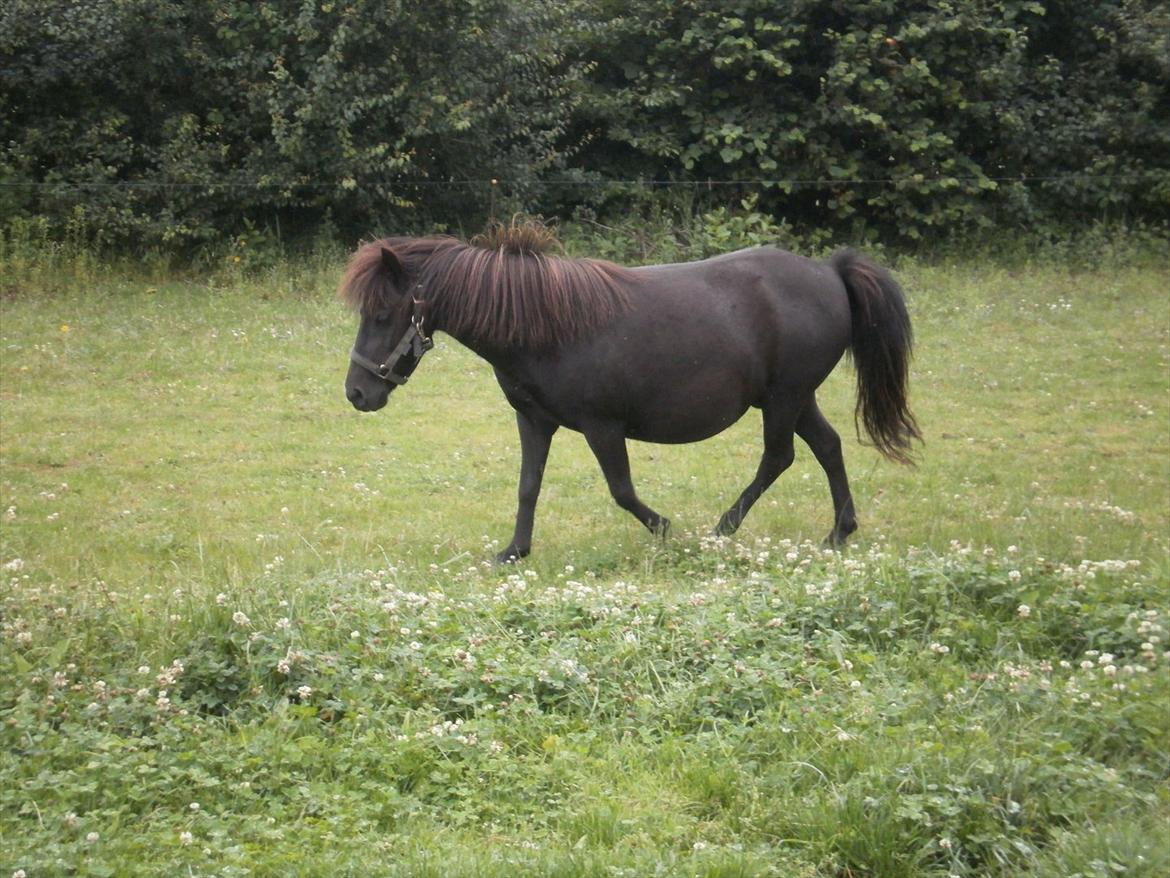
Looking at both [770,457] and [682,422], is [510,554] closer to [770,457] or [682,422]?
[682,422]

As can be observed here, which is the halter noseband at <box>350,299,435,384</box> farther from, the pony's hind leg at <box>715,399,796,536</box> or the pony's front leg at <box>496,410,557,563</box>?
the pony's hind leg at <box>715,399,796,536</box>

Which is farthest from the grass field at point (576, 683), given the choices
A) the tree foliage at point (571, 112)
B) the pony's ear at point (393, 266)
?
the tree foliage at point (571, 112)

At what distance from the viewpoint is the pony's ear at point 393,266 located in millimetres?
7738

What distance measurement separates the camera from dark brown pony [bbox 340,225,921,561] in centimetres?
791

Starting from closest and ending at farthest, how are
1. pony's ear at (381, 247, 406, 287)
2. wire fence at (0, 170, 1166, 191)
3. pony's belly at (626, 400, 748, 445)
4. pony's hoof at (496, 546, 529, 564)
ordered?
1. pony's ear at (381, 247, 406, 287)
2. pony's hoof at (496, 546, 529, 564)
3. pony's belly at (626, 400, 748, 445)
4. wire fence at (0, 170, 1166, 191)

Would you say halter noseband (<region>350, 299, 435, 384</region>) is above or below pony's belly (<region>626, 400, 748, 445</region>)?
above

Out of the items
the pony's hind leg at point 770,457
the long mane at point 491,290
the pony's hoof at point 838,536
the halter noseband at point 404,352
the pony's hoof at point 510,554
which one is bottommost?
the pony's hoof at point 510,554

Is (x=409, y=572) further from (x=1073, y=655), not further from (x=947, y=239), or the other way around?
(x=947, y=239)

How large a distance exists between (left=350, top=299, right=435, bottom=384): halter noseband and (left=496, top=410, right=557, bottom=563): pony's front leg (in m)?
0.83

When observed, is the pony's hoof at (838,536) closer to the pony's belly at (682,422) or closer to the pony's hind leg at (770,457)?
the pony's hind leg at (770,457)

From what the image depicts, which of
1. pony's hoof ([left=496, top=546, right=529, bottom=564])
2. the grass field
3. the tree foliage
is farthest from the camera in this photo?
the tree foliage

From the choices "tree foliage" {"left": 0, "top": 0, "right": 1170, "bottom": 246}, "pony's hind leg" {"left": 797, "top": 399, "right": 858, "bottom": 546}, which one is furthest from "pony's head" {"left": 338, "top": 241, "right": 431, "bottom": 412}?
"tree foliage" {"left": 0, "top": 0, "right": 1170, "bottom": 246}

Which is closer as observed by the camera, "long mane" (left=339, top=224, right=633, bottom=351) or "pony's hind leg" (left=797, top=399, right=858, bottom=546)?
"long mane" (left=339, top=224, right=633, bottom=351)

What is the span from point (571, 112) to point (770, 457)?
→ 12.0 m
